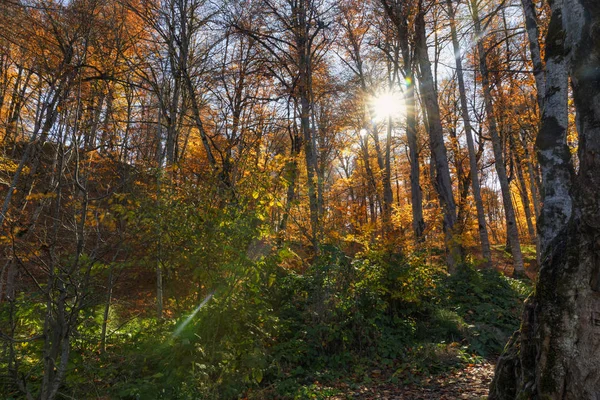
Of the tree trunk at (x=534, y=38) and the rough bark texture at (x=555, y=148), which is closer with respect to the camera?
the rough bark texture at (x=555, y=148)

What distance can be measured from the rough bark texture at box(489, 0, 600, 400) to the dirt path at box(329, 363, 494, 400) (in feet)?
6.15

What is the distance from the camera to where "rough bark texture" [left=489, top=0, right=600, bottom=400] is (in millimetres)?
2164

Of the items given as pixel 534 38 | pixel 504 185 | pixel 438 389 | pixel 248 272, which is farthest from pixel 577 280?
pixel 504 185

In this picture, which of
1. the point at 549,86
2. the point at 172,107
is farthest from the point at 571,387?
the point at 172,107

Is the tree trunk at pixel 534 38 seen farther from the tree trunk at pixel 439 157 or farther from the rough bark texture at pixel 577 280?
the rough bark texture at pixel 577 280

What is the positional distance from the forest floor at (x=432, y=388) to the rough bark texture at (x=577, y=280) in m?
1.90

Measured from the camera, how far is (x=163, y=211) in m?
4.66

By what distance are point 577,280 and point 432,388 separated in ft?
9.57

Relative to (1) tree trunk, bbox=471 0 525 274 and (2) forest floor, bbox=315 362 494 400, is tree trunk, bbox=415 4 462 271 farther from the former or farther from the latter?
(2) forest floor, bbox=315 362 494 400

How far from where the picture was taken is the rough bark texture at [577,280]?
216 cm

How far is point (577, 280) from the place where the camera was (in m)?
2.25

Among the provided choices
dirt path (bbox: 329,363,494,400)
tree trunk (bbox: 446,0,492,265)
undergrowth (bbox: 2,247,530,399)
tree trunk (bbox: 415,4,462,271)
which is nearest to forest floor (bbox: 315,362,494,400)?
dirt path (bbox: 329,363,494,400)

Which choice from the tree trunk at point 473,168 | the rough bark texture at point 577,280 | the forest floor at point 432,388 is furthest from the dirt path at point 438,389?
the tree trunk at point 473,168

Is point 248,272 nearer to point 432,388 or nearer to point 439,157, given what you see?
point 432,388
